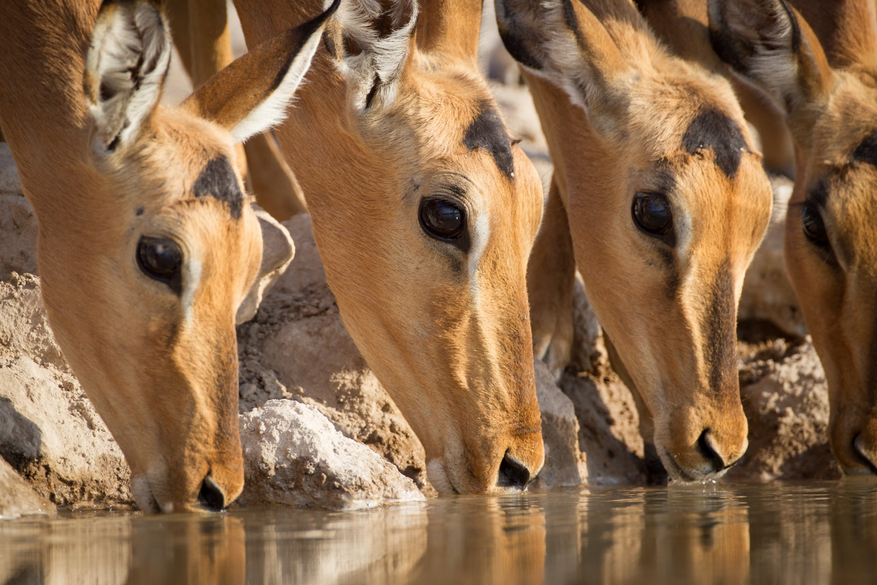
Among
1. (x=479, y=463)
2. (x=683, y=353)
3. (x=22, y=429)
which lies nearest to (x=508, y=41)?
(x=683, y=353)

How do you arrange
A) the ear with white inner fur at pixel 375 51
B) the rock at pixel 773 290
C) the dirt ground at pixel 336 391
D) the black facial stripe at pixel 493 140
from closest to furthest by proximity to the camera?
the dirt ground at pixel 336 391 < the ear with white inner fur at pixel 375 51 < the black facial stripe at pixel 493 140 < the rock at pixel 773 290

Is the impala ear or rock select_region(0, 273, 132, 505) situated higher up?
the impala ear

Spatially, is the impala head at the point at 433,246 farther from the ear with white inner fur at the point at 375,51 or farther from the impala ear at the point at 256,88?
the impala ear at the point at 256,88

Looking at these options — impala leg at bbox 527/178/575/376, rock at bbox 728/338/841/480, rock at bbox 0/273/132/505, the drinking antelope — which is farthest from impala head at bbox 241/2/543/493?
rock at bbox 728/338/841/480

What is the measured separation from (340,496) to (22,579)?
1.68m

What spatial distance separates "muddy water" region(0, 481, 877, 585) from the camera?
195cm

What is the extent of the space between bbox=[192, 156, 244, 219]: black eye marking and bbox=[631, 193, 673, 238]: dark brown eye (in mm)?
2320

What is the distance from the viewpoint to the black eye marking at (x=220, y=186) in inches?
141

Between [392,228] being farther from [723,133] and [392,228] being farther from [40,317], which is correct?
[723,133]

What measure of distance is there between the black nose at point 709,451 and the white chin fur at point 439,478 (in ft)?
4.89

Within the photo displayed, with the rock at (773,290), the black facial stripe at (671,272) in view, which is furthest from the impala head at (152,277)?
the rock at (773,290)

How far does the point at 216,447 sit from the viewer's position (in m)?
3.39

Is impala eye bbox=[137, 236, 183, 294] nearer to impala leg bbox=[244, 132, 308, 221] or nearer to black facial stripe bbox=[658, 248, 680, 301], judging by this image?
black facial stripe bbox=[658, 248, 680, 301]

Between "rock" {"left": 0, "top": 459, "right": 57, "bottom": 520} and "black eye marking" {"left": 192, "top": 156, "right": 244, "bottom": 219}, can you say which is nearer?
"rock" {"left": 0, "top": 459, "right": 57, "bottom": 520}
